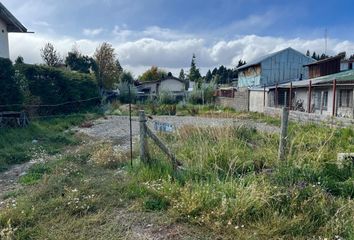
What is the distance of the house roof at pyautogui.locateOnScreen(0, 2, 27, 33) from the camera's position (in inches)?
495

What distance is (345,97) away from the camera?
627 inches

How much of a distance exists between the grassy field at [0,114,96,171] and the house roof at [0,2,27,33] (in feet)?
18.3

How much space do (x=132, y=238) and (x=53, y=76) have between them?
13.8 m

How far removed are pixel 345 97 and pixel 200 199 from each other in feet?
52.0

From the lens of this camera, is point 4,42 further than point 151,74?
No

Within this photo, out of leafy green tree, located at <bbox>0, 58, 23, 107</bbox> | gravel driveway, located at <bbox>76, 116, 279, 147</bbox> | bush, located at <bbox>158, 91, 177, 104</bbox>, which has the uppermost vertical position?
leafy green tree, located at <bbox>0, 58, 23, 107</bbox>

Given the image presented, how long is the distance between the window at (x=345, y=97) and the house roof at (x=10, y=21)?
1837 centimetres

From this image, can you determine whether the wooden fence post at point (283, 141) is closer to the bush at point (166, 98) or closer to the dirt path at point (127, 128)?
the dirt path at point (127, 128)

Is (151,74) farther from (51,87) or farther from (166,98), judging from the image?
(51,87)

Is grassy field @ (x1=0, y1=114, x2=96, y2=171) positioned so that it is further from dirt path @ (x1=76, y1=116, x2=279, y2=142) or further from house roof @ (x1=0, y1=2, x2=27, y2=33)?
house roof @ (x1=0, y1=2, x2=27, y2=33)

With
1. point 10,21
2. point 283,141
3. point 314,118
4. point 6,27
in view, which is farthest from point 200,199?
point 6,27

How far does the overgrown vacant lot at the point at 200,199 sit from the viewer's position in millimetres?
3096

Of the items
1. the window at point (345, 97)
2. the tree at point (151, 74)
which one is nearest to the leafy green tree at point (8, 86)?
the window at point (345, 97)

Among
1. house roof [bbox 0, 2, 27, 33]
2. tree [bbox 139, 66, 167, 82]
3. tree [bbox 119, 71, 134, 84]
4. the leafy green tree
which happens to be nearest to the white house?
house roof [bbox 0, 2, 27, 33]
